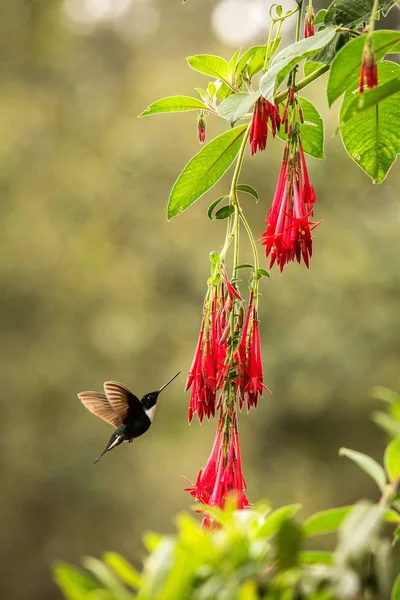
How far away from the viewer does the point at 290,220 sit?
19.1 inches

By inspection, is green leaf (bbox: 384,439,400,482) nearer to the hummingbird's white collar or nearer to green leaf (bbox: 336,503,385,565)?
green leaf (bbox: 336,503,385,565)

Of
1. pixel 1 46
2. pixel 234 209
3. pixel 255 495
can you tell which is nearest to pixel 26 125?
pixel 1 46

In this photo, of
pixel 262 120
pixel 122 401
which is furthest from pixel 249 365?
pixel 122 401

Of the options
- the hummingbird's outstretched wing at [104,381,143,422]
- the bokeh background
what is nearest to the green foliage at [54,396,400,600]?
the hummingbird's outstretched wing at [104,381,143,422]

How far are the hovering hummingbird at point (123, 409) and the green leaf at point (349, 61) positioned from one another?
0.54m

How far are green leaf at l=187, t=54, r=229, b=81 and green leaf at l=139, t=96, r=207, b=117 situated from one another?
2 cm

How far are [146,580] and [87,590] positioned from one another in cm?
3

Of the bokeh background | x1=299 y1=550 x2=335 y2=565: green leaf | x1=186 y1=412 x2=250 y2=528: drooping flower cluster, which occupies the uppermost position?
the bokeh background

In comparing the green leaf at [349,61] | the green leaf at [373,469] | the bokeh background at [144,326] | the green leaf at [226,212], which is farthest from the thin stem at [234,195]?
the bokeh background at [144,326]

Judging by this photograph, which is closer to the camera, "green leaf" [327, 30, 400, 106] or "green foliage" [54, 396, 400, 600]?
"green foliage" [54, 396, 400, 600]

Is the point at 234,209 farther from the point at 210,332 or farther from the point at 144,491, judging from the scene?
the point at 144,491

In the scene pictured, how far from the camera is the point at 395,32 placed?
1.26ft

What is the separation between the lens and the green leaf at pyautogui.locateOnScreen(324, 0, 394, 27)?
0.46 m

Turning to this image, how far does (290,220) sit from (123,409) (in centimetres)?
46
